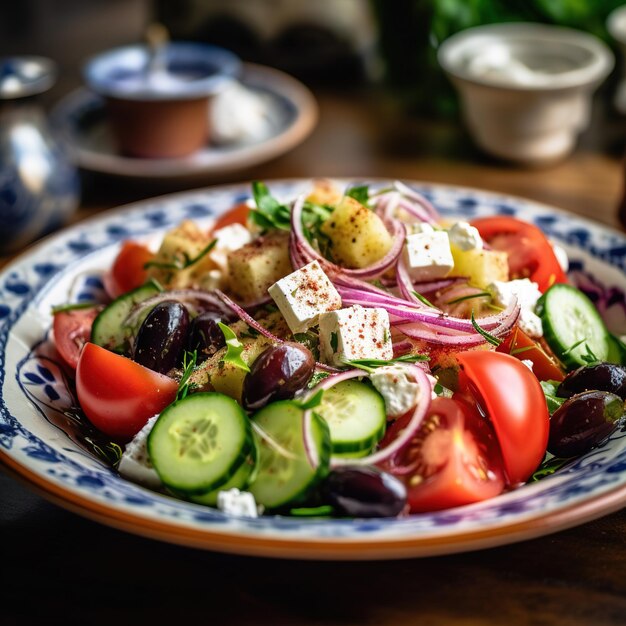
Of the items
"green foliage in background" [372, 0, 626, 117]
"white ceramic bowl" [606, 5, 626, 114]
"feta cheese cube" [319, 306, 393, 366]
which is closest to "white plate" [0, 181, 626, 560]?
"feta cheese cube" [319, 306, 393, 366]

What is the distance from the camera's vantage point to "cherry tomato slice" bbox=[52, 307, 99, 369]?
235cm

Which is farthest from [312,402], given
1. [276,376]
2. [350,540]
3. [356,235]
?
[356,235]

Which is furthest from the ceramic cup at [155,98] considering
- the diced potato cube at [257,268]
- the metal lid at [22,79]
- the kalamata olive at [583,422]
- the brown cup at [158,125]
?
the kalamata olive at [583,422]

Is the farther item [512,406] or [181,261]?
[181,261]

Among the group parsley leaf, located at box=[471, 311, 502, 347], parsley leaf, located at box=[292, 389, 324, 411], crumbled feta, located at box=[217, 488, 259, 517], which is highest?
parsley leaf, located at box=[292, 389, 324, 411]

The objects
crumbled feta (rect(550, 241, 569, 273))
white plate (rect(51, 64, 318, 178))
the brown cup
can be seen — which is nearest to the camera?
crumbled feta (rect(550, 241, 569, 273))

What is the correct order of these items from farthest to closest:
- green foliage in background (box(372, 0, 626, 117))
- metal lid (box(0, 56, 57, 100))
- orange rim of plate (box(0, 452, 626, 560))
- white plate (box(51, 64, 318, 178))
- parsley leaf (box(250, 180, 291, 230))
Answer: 1. green foliage in background (box(372, 0, 626, 117))
2. white plate (box(51, 64, 318, 178))
3. metal lid (box(0, 56, 57, 100))
4. parsley leaf (box(250, 180, 291, 230))
5. orange rim of plate (box(0, 452, 626, 560))

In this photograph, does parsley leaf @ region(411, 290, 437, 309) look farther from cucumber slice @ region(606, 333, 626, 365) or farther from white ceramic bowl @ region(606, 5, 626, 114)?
white ceramic bowl @ region(606, 5, 626, 114)

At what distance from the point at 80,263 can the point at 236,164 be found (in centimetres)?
126

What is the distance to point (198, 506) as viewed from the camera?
171cm

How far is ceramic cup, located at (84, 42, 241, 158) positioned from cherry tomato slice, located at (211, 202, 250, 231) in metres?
1.26

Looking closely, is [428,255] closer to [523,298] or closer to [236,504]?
[523,298]

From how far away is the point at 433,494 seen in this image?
175 centimetres

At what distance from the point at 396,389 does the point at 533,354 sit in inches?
19.6
